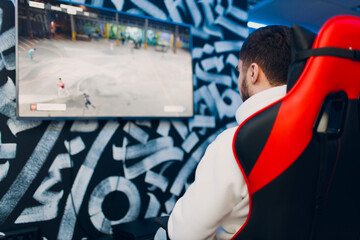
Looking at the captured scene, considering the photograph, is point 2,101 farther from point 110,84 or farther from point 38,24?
point 110,84

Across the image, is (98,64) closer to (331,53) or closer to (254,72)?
(254,72)

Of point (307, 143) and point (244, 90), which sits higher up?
point (244, 90)

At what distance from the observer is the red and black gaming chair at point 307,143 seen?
64 cm

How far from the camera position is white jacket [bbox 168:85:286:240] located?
0.73 meters

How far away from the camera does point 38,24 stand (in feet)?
4.59

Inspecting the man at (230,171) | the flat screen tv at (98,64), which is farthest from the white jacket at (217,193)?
the flat screen tv at (98,64)

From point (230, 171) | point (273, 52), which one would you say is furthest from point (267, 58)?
point (230, 171)

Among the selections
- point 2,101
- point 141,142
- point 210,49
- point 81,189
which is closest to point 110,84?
point 141,142

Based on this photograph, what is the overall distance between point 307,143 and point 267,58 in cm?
35

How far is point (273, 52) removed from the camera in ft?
2.83

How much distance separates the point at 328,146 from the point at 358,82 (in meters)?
0.20

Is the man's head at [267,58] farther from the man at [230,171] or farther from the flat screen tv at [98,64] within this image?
the flat screen tv at [98,64]

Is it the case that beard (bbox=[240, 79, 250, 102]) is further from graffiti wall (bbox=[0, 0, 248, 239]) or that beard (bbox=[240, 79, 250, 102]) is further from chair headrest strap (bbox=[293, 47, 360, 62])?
graffiti wall (bbox=[0, 0, 248, 239])

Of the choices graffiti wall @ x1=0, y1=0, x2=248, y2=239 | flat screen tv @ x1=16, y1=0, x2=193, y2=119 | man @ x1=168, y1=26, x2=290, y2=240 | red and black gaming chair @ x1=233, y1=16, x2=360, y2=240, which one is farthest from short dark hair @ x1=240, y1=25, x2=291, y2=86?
graffiti wall @ x1=0, y1=0, x2=248, y2=239
